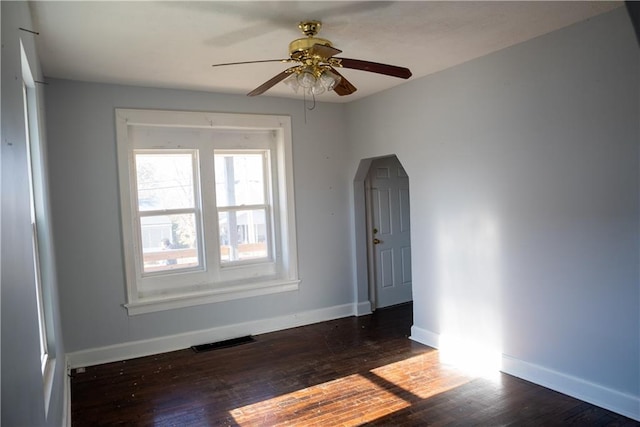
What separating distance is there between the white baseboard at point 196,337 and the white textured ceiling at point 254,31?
2.49 meters

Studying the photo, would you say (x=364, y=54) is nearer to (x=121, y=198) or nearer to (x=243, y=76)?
(x=243, y=76)

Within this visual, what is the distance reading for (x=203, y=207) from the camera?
183 inches

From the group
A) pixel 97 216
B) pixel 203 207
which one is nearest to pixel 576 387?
pixel 203 207

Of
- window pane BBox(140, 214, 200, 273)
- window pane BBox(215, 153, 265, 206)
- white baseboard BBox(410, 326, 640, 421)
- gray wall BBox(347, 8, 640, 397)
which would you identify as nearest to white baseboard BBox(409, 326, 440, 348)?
gray wall BBox(347, 8, 640, 397)

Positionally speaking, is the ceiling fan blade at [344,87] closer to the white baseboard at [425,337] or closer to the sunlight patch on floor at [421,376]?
the sunlight patch on floor at [421,376]

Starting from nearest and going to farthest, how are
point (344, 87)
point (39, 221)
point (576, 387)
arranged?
point (39, 221) → point (344, 87) → point (576, 387)

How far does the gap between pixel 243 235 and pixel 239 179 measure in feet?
2.07

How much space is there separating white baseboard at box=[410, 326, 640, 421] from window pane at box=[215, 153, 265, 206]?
9.87 feet

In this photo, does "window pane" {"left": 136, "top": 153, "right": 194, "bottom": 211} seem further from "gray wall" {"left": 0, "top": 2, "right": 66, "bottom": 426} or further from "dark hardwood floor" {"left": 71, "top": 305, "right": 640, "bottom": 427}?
"gray wall" {"left": 0, "top": 2, "right": 66, "bottom": 426}

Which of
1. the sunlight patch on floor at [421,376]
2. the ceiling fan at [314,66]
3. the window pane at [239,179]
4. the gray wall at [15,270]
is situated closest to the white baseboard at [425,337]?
the sunlight patch on floor at [421,376]

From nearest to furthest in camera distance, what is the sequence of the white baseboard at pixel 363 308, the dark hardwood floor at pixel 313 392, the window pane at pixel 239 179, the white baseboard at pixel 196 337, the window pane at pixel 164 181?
the dark hardwood floor at pixel 313 392 < the white baseboard at pixel 196 337 < the window pane at pixel 164 181 < the window pane at pixel 239 179 < the white baseboard at pixel 363 308

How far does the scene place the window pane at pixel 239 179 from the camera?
486 centimetres

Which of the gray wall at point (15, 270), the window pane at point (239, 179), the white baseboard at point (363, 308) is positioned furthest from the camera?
the white baseboard at point (363, 308)

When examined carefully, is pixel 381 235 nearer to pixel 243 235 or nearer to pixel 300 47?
pixel 243 235
